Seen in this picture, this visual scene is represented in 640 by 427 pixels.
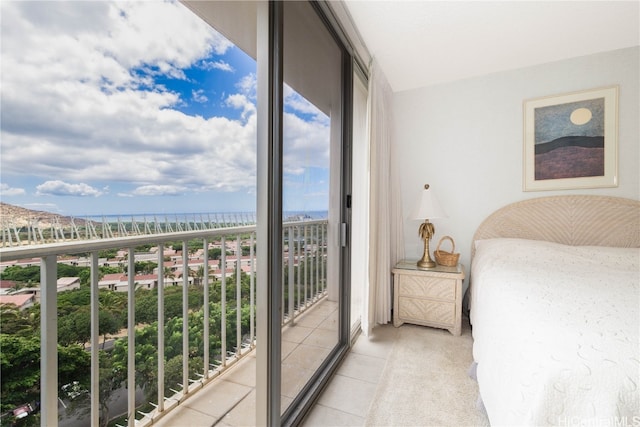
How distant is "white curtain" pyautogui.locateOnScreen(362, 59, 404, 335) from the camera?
2213mm

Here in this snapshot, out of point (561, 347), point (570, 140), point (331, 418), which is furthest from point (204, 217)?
point (570, 140)

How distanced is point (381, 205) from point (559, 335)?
5.28 feet

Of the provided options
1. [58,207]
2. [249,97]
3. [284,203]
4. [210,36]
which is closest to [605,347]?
[284,203]

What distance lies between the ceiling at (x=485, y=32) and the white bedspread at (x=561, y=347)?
171 centimetres

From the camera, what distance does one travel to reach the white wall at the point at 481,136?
88.7 inches

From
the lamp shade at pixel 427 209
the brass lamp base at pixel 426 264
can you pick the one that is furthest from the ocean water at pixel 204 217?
the brass lamp base at pixel 426 264

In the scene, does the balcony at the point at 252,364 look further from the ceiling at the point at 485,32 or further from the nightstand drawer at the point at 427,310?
the ceiling at the point at 485,32

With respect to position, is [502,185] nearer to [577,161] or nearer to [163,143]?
[577,161]

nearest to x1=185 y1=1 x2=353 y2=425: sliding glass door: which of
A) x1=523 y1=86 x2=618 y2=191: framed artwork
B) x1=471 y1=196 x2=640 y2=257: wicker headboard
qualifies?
x1=471 y1=196 x2=640 y2=257: wicker headboard

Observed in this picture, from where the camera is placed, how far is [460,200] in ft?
9.02

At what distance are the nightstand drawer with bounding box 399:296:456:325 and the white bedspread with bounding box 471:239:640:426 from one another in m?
0.82

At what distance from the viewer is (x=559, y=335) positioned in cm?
89

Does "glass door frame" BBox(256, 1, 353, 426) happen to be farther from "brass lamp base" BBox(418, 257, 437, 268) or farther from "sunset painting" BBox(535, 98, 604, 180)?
"sunset painting" BBox(535, 98, 604, 180)

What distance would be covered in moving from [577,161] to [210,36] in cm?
302
